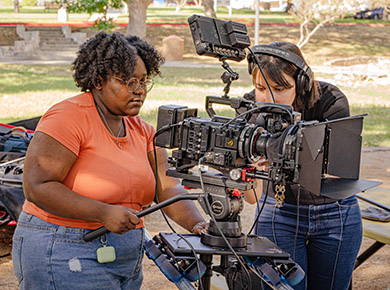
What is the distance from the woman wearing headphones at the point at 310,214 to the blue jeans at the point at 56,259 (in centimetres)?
86

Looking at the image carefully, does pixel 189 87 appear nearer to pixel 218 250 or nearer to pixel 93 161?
pixel 93 161

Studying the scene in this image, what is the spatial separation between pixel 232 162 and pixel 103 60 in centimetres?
76

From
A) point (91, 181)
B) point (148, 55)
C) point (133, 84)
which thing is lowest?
point (91, 181)

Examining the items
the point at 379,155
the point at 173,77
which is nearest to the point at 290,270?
the point at 379,155

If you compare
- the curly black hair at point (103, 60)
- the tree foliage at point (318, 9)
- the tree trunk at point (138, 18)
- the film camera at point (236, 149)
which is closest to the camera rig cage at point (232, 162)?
the film camera at point (236, 149)

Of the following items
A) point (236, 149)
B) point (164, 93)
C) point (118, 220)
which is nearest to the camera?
point (236, 149)

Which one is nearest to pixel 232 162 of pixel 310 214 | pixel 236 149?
pixel 236 149

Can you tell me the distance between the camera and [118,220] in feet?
7.26

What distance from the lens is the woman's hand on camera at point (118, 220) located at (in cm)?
221

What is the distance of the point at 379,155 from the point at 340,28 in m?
28.4

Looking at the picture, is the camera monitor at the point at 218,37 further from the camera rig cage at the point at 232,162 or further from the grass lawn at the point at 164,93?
the grass lawn at the point at 164,93

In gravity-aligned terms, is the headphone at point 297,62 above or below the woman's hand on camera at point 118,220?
above

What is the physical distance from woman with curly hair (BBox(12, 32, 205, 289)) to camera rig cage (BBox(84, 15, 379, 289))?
4.6 inches

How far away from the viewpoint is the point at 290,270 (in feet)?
7.35
